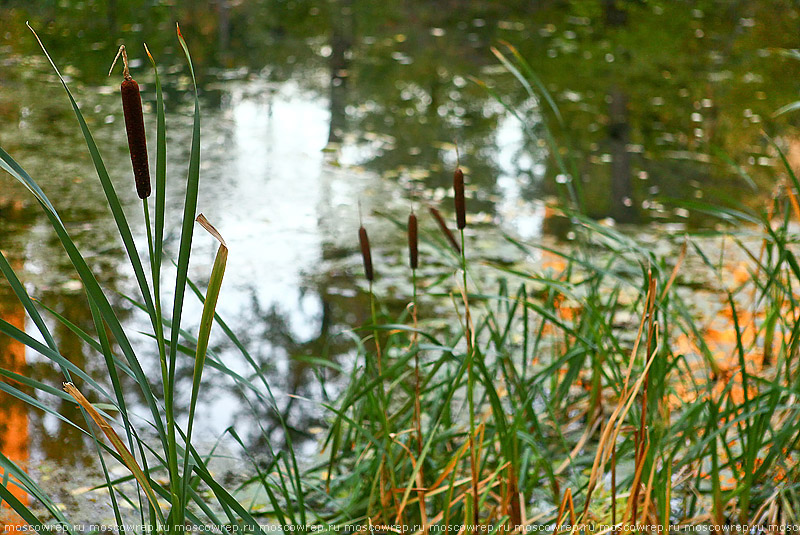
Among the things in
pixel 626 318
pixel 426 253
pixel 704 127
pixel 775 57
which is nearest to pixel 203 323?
pixel 626 318

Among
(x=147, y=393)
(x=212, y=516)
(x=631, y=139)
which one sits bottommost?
(x=631, y=139)

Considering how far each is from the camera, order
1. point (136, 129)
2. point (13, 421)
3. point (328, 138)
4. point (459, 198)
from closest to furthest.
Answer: point (136, 129) < point (459, 198) < point (13, 421) < point (328, 138)

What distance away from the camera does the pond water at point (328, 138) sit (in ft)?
10.8

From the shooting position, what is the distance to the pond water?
3.28 metres

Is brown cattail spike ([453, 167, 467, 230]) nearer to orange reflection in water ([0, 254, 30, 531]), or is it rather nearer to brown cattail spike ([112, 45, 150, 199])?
brown cattail spike ([112, 45, 150, 199])

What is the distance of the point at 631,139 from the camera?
237 inches

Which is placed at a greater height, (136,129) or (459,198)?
(136,129)

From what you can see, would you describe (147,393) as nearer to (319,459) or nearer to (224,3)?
(319,459)

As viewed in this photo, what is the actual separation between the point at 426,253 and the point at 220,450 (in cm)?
175

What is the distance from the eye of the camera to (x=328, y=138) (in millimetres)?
5656

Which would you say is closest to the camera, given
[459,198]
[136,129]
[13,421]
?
[136,129]

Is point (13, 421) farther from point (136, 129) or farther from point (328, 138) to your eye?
point (328, 138)

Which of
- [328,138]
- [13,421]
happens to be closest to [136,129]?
[13,421]

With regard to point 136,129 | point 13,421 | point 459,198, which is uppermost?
point 136,129
